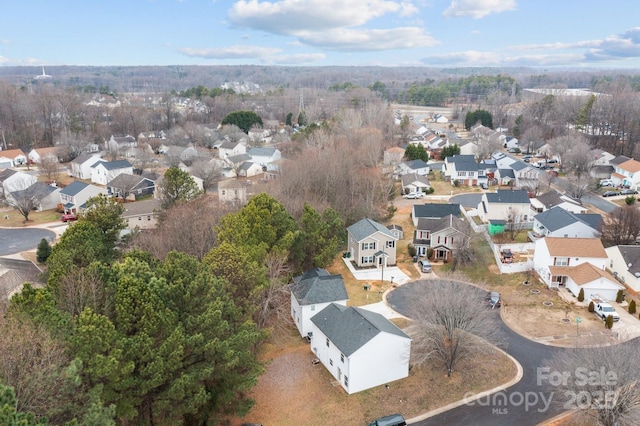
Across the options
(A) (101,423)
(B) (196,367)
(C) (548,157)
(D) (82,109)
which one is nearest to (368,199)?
(B) (196,367)

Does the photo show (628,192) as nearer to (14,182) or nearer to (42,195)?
(42,195)

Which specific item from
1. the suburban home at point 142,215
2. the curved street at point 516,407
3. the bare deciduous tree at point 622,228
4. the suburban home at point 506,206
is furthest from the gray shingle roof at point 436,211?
the suburban home at point 142,215

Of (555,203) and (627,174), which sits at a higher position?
(627,174)

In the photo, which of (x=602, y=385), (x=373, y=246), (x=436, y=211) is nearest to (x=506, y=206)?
(x=436, y=211)

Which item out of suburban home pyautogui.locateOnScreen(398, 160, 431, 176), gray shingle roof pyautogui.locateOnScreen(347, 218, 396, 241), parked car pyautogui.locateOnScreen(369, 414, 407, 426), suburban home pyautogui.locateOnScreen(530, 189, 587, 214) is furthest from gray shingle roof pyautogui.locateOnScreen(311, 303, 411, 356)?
suburban home pyautogui.locateOnScreen(398, 160, 431, 176)

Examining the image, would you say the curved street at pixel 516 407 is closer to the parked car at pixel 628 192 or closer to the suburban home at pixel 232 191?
the suburban home at pixel 232 191

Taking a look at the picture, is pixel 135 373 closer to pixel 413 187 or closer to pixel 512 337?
pixel 512 337

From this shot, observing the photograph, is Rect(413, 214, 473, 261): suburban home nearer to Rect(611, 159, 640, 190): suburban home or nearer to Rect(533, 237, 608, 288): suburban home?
Rect(533, 237, 608, 288): suburban home
